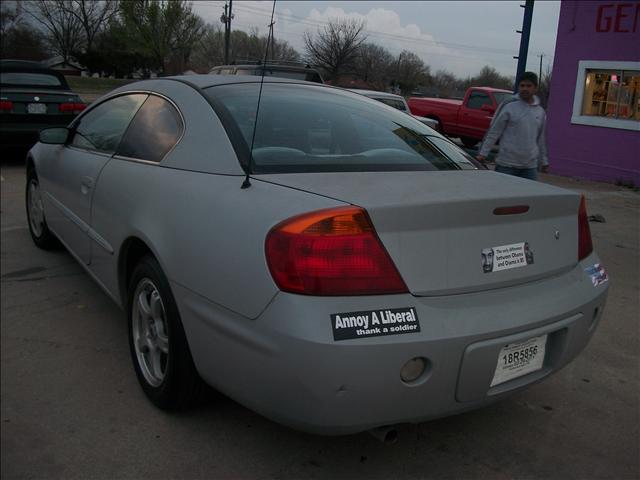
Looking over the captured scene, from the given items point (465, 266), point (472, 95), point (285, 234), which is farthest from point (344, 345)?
point (472, 95)

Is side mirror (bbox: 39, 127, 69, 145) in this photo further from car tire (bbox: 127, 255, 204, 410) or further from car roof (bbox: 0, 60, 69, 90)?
car roof (bbox: 0, 60, 69, 90)

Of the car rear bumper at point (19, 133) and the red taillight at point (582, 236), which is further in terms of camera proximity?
the car rear bumper at point (19, 133)

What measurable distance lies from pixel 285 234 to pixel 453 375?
756 millimetres

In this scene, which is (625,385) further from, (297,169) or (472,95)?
(472,95)

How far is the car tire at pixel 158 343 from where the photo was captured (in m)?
2.52

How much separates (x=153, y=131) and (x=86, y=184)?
28.1 inches

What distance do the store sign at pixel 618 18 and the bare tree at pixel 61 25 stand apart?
56125mm

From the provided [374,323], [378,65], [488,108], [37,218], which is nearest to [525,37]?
[488,108]

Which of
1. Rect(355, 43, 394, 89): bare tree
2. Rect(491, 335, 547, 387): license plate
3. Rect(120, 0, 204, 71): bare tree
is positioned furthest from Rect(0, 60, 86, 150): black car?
Rect(120, 0, 204, 71): bare tree

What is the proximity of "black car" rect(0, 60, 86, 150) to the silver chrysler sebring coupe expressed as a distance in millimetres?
6573

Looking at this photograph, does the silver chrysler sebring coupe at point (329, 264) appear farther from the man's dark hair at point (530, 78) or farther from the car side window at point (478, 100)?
the car side window at point (478, 100)

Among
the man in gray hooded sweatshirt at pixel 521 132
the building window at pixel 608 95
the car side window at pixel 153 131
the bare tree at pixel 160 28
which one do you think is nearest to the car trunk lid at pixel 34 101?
the car side window at pixel 153 131

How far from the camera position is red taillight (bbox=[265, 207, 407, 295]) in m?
1.99

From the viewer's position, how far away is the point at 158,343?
109 inches
